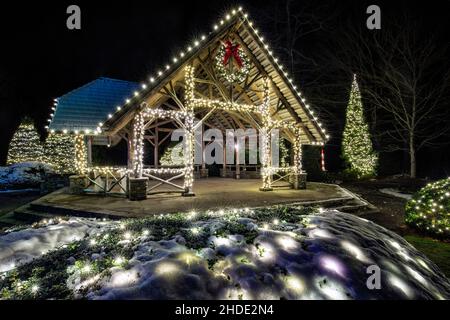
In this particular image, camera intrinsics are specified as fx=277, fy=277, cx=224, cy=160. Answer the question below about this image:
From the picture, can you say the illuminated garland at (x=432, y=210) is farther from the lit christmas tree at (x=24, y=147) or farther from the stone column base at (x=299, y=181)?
the lit christmas tree at (x=24, y=147)

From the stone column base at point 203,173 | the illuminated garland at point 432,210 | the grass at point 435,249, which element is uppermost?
the stone column base at point 203,173

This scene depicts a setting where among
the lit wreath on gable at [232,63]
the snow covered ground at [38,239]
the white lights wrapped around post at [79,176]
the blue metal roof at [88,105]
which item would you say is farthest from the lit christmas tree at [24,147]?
the snow covered ground at [38,239]

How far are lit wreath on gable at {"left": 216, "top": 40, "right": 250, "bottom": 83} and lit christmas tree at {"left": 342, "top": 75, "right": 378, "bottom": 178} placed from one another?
12846 mm

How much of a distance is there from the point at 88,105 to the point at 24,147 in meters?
6.53

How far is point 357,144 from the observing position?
20.7 m

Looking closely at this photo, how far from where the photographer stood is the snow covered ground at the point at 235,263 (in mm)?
2654

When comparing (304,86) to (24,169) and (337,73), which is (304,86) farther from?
(24,169)

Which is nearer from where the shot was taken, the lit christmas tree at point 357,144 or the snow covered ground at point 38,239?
the snow covered ground at point 38,239

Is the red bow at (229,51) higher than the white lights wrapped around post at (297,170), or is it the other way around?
the red bow at (229,51)

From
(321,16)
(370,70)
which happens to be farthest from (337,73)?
(321,16)

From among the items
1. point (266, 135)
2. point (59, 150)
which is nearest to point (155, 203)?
point (266, 135)

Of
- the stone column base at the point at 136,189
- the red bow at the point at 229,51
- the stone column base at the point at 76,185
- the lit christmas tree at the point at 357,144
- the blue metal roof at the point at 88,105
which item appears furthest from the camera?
the lit christmas tree at the point at 357,144

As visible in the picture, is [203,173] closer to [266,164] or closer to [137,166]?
[266,164]

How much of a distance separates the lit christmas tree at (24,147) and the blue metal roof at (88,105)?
4.30 meters
